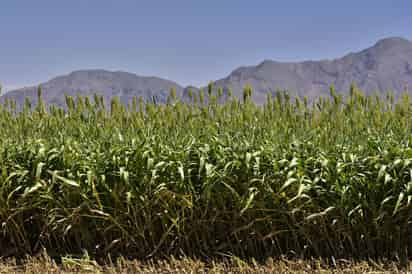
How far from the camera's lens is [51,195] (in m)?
3.01

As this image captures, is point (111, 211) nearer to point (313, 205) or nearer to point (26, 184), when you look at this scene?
point (26, 184)

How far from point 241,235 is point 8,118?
2148mm

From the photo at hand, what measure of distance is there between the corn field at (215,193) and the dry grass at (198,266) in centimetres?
9

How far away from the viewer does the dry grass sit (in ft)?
9.25

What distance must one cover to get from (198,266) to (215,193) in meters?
0.46

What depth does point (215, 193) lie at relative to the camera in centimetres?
293

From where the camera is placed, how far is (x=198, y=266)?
2.91m

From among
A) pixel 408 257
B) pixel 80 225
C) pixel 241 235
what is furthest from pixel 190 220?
pixel 408 257

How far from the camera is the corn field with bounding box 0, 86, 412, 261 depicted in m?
2.85

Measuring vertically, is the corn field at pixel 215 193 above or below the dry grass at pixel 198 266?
above

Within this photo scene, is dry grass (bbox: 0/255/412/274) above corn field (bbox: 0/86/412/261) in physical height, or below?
below

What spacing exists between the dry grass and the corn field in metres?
0.09

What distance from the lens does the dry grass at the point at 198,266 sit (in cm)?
282

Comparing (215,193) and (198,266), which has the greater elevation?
(215,193)
